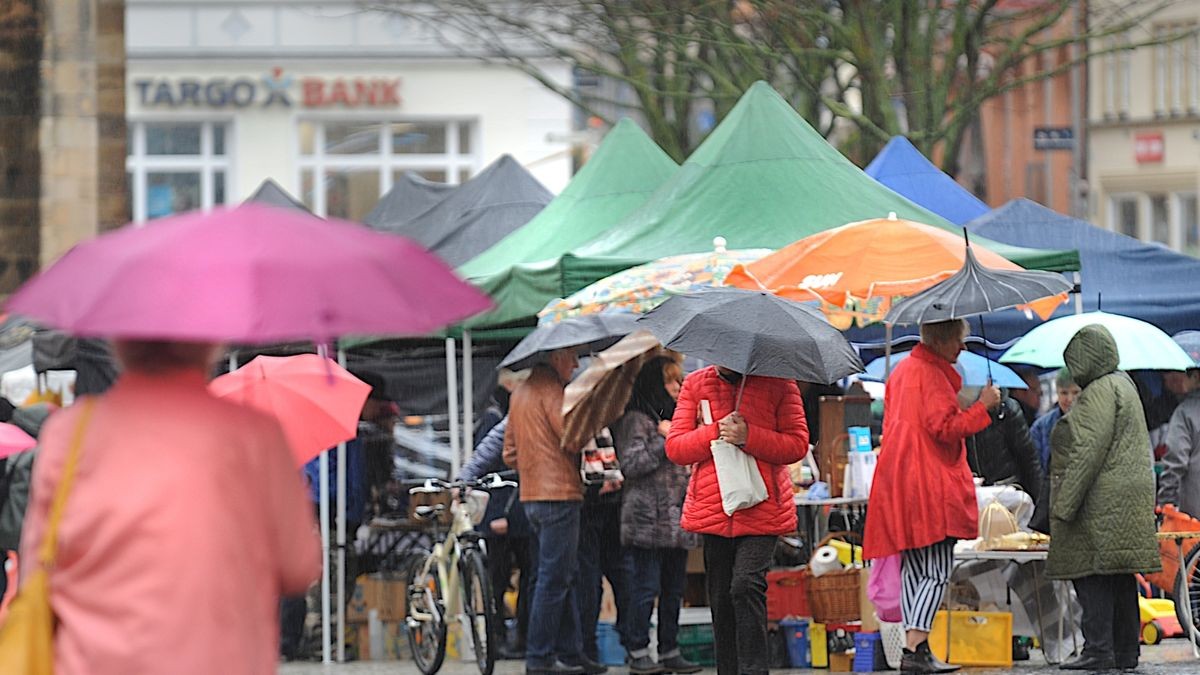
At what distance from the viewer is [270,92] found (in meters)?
Result: 43.4

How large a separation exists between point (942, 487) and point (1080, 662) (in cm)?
138

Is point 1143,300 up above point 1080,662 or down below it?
above

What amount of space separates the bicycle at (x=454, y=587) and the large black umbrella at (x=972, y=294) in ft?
10.2

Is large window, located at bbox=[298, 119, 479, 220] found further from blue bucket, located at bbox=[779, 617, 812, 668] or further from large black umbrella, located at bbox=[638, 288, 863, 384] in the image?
large black umbrella, located at bbox=[638, 288, 863, 384]

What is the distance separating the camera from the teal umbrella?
13.8 meters

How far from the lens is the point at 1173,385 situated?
15.3m

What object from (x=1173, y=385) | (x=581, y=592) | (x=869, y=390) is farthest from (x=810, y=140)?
(x=581, y=592)

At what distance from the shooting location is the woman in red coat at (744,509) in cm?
1071

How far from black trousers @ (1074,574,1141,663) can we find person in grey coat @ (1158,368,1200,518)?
2114 millimetres

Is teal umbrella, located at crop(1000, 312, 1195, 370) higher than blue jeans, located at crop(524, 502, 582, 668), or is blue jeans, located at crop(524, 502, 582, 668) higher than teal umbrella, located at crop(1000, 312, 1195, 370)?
teal umbrella, located at crop(1000, 312, 1195, 370)

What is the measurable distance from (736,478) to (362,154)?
1351 inches

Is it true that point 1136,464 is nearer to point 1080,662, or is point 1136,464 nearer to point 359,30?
point 1080,662

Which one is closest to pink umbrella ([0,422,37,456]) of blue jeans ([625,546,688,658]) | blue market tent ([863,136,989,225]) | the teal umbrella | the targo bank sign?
blue jeans ([625,546,688,658])

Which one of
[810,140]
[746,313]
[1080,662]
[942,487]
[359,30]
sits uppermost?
[359,30]
